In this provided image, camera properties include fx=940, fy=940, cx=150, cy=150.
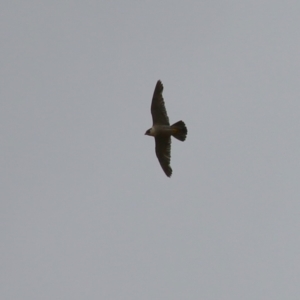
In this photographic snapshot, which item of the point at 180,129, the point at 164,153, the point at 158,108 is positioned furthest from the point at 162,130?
the point at 164,153

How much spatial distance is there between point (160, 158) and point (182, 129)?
1.37 m

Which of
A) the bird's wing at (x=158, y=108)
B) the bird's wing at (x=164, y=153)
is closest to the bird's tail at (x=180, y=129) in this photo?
the bird's wing at (x=158, y=108)

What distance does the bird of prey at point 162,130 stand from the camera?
98.5 ft

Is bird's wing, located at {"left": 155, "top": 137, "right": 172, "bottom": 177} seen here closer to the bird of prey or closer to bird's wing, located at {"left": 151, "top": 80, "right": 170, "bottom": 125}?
the bird of prey

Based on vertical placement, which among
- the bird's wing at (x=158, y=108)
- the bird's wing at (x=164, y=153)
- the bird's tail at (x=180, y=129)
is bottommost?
the bird's wing at (x=164, y=153)

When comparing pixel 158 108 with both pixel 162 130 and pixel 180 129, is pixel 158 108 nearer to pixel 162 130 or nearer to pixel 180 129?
pixel 162 130

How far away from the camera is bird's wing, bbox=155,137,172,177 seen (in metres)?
30.6

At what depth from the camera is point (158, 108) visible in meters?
30.2

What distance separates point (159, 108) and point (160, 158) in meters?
1.70

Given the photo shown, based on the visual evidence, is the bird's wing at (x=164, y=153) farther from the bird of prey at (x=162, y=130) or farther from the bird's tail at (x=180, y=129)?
the bird's tail at (x=180, y=129)

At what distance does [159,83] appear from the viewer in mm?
30141

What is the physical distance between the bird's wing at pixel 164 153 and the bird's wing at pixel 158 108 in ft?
2.24

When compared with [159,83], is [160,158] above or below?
below

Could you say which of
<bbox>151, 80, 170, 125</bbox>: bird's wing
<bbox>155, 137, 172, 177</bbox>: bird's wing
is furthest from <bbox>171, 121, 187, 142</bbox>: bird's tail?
<bbox>155, 137, 172, 177</bbox>: bird's wing
